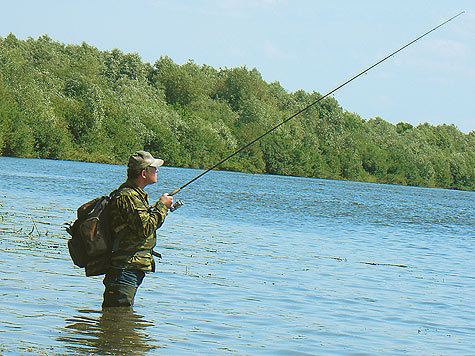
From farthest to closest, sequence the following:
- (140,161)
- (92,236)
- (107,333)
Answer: (107,333), (140,161), (92,236)

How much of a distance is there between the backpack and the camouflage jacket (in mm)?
64

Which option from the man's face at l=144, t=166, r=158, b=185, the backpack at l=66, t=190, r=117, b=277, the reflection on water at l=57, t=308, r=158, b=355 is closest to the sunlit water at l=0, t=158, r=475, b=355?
the reflection on water at l=57, t=308, r=158, b=355

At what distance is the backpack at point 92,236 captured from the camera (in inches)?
261

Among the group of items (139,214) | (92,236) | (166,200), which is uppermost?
(166,200)

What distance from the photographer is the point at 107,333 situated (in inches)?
286

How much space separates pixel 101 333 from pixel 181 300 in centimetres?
249

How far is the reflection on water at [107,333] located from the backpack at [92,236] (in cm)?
68

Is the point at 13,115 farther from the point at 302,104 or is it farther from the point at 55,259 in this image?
the point at 302,104

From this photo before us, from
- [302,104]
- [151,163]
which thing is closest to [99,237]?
[151,163]

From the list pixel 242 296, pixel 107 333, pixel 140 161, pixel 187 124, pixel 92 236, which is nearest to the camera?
pixel 92 236

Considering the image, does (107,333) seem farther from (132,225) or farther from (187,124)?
(187,124)

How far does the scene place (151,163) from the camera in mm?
6922

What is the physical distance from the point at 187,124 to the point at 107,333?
232ft

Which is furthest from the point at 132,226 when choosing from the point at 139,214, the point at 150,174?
the point at 150,174
